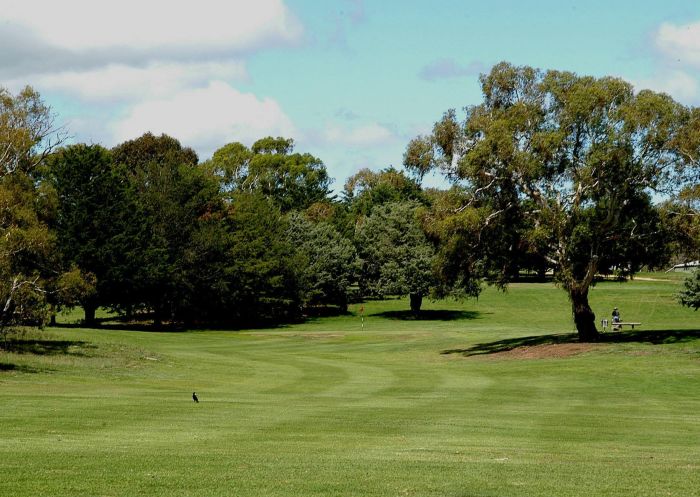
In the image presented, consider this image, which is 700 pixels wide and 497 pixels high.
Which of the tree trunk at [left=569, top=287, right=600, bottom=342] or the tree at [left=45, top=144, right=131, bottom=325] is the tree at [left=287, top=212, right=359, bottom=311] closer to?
the tree at [left=45, top=144, right=131, bottom=325]

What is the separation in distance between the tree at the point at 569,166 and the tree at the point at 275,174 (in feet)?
319

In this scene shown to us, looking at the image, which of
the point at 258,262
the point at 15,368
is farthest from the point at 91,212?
the point at 15,368

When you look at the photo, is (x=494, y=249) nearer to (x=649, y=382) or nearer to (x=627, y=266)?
(x=627, y=266)

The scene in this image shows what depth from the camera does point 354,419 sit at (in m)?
23.4

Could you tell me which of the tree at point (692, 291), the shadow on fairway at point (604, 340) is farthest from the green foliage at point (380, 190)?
the shadow on fairway at point (604, 340)

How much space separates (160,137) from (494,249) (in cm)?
8431

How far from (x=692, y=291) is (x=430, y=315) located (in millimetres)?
33829

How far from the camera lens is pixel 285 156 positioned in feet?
505

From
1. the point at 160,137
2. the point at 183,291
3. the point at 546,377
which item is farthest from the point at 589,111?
the point at 160,137

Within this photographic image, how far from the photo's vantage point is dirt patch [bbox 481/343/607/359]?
1957 inches

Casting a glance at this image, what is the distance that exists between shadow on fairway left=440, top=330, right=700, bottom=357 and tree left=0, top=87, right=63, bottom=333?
24.9m

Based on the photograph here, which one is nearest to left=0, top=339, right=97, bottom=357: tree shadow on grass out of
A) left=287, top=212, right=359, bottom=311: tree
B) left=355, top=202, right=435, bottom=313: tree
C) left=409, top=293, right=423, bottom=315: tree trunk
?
left=287, top=212, right=359, bottom=311: tree

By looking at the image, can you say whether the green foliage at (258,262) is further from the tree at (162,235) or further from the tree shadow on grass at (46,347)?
the tree shadow on grass at (46,347)

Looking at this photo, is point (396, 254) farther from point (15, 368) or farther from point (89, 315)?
point (15, 368)
